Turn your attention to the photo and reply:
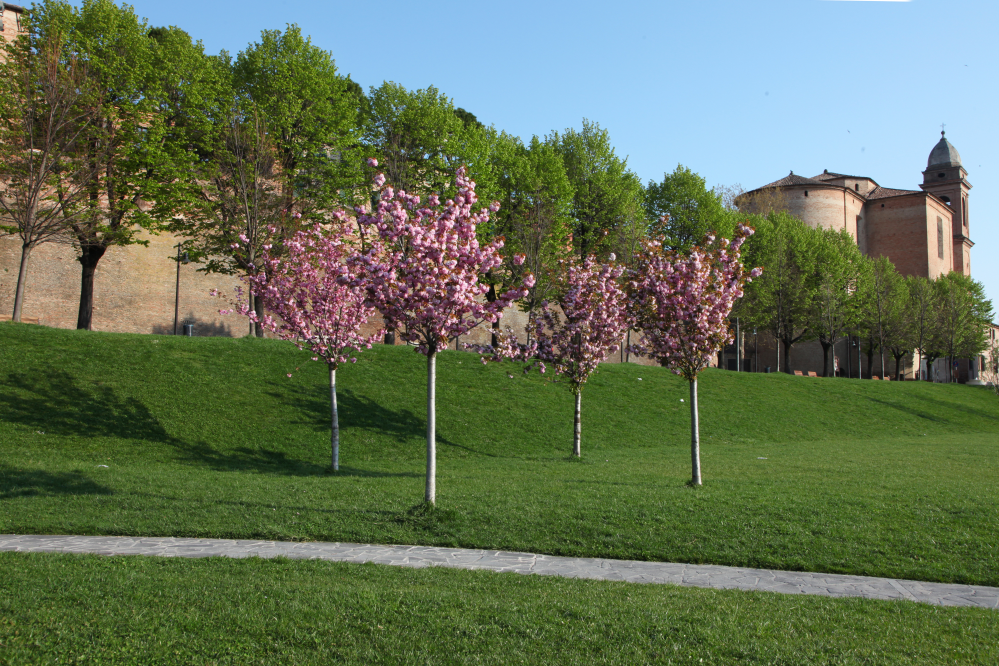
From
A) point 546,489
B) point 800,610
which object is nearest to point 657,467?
point 546,489

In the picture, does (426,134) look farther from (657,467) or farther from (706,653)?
(706,653)

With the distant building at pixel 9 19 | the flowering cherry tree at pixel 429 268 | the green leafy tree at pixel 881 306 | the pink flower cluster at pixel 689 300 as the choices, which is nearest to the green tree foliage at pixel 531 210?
the pink flower cluster at pixel 689 300

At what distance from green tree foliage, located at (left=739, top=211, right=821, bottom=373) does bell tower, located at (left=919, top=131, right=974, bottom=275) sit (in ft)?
196

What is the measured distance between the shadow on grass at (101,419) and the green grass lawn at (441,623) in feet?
36.3

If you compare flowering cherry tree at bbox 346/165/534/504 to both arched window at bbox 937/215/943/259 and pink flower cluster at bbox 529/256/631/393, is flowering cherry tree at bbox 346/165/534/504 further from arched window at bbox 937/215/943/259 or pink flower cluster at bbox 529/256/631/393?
arched window at bbox 937/215/943/259

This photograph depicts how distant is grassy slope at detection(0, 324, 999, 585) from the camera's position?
1118 centimetres

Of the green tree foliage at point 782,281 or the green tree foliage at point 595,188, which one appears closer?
the green tree foliage at point 595,188

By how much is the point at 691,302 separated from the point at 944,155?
112 meters

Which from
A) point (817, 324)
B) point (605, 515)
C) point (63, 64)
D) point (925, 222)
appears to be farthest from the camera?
point (925, 222)

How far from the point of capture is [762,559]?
998 centimetres

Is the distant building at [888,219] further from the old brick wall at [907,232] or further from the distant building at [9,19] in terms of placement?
the distant building at [9,19]

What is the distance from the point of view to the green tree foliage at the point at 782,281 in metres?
53.5

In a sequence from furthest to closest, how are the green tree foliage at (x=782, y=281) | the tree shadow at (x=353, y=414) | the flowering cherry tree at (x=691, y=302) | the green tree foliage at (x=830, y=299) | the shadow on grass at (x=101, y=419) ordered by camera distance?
the green tree foliage at (x=830, y=299), the green tree foliage at (x=782, y=281), the tree shadow at (x=353, y=414), the shadow on grass at (x=101, y=419), the flowering cherry tree at (x=691, y=302)

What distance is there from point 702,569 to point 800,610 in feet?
7.64
